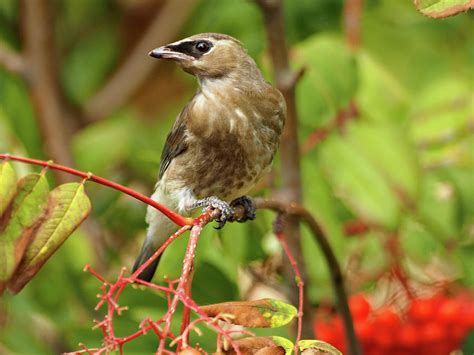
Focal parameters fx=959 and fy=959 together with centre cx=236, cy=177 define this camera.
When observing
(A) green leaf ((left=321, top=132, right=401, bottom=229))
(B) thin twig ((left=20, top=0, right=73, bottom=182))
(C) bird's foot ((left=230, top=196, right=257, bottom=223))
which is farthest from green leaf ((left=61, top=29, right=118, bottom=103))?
(C) bird's foot ((left=230, top=196, right=257, bottom=223))

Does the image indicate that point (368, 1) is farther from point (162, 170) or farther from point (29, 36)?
point (29, 36)

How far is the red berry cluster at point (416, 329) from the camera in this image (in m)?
2.73

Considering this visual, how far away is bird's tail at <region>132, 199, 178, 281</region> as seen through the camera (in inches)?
117

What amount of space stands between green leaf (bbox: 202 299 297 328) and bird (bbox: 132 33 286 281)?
1031mm

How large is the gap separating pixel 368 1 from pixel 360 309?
1.39 meters

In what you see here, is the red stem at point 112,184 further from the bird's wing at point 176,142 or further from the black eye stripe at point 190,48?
the bird's wing at point 176,142

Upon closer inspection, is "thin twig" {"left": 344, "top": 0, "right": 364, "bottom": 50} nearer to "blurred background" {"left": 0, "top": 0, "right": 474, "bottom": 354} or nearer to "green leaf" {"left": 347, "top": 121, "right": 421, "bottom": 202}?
"blurred background" {"left": 0, "top": 0, "right": 474, "bottom": 354}

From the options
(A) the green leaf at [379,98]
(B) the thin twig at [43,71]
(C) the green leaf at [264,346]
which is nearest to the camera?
(C) the green leaf at [264,346]

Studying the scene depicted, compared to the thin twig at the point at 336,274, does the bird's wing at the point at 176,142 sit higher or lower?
higher

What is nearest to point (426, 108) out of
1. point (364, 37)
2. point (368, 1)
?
point (368, 1)

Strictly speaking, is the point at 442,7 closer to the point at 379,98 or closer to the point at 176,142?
the point at 176,142

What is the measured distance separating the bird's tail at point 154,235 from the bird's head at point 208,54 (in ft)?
1.58

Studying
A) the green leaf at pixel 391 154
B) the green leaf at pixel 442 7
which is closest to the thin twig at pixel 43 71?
the green leaf at pixel 391 154

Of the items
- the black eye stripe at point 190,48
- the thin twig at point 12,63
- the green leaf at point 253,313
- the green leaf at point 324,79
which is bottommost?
the thin twig at point 12,63
